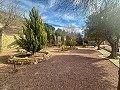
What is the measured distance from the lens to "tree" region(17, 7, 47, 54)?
17.8m

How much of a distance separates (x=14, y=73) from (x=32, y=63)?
373 cm

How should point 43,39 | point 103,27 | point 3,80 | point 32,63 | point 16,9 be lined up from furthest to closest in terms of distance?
point 16,9, point 103,27, point 43,39, point 32,63, point 3,80

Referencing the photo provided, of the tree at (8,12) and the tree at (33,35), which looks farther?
the tree at (8,12)

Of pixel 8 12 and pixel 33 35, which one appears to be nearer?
pixel 33 35

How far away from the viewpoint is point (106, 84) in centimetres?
884

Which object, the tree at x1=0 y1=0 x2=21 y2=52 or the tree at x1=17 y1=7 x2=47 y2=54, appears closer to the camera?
the tree at x1=17 y1=7 x2=47 y2=54

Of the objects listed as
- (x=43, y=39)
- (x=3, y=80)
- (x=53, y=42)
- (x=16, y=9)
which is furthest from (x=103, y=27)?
(x=53, y=42)

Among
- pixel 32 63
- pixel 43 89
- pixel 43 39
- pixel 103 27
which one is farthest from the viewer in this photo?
pixel 103 27

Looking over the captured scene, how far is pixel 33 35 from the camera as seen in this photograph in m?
17.8

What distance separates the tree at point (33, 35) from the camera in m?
17.8

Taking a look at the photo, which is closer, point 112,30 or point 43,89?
point 43,89

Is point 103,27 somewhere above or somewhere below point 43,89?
above

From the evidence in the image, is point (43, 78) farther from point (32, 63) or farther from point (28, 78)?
point (32, 63)

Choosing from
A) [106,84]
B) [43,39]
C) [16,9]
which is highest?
[16,9]
